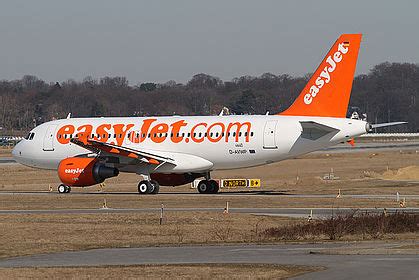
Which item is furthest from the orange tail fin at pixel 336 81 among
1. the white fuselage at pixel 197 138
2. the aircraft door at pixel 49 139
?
the aircraft door at pixel 49 139

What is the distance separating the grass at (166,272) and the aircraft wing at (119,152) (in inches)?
1242

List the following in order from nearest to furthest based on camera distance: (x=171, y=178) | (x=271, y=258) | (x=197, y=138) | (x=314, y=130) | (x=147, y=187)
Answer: (x=271, y=258) < (x=314, y=130) < (x=147, y=187) < (x=197, y=138) < (x=171, y=178)

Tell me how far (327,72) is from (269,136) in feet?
15.4

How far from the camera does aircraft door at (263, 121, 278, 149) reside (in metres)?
56.5

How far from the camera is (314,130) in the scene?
55.7 metres

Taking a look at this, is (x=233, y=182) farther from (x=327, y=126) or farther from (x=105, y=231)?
(x=105, y=231)

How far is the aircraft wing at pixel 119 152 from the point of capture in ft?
189

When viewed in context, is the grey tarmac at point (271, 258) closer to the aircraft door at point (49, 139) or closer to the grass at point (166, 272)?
the grass at point (166, 272)

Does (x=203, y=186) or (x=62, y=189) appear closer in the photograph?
(x=203, y=186)

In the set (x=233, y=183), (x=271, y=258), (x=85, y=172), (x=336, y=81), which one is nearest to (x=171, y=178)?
(x=85, y=172)

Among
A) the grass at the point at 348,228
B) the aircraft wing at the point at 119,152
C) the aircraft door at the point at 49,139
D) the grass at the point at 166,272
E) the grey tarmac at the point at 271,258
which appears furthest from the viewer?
the aircraft door at the point at 49,139

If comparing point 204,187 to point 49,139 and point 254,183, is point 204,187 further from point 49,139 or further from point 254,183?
point 49,139

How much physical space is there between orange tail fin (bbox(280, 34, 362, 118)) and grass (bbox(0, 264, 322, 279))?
31.0 m

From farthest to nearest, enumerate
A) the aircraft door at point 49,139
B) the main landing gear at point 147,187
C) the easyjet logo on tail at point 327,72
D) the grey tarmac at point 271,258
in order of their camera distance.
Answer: the aircraft door at point 49,139 < the main landing gear at point 147,187 < the easyjet logo on tail at point 327,72 < the grey tarmac at point 271,258
